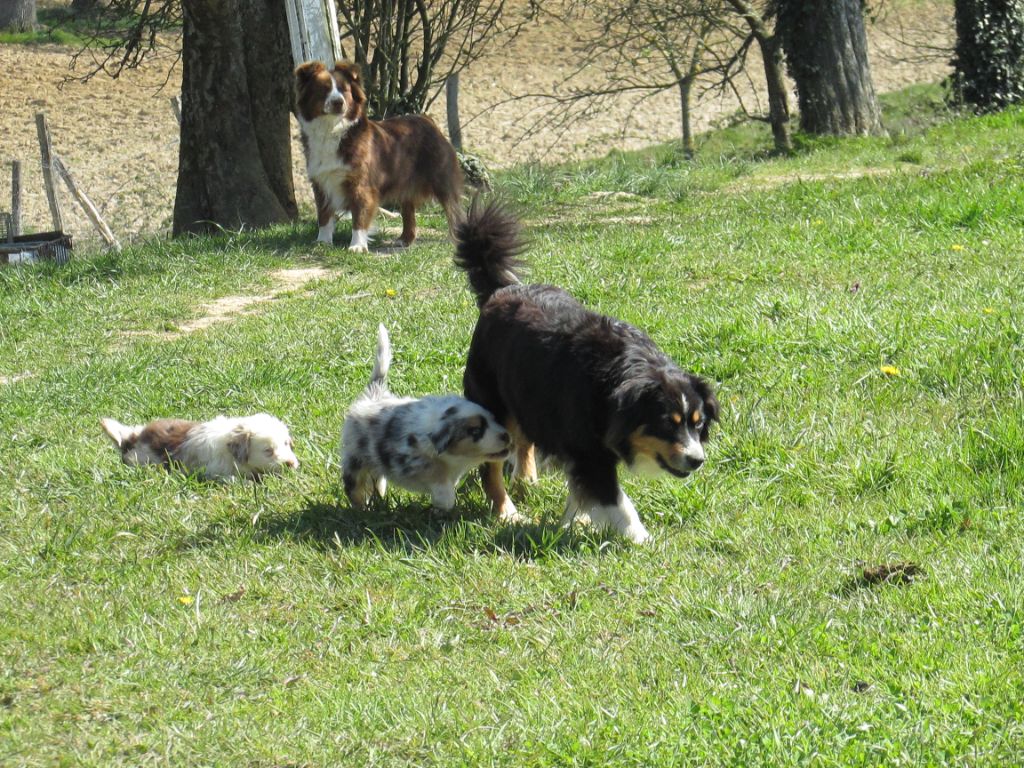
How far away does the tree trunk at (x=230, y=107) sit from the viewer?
14.0 meters

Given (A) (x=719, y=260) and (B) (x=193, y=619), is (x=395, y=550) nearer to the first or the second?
(B) (x=193, y=619)

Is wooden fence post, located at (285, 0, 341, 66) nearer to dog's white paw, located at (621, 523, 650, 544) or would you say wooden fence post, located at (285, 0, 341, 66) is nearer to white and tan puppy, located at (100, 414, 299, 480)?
white and tan puppy, located at (100, 414, 299, 480)

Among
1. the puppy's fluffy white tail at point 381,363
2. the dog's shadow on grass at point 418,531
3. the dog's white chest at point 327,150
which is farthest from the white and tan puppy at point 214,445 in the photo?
the dog's white chest at point 327,150

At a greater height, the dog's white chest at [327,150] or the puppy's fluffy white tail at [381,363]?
the dog's white chest at [327,150]

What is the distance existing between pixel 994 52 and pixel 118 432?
15.1 m

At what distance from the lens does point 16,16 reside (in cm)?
3644

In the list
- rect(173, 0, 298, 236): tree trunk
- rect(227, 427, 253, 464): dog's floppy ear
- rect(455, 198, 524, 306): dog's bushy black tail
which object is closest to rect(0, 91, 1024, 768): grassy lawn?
rect(227, 427, 253, 464): dog's floppy ear

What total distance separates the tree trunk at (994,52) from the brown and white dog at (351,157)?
9.38 m

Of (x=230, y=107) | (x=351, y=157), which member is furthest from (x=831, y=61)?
(x=230, y=107)

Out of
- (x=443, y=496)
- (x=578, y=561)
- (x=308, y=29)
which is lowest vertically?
(x=578, y=561)

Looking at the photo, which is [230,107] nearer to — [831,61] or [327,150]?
[327,150]

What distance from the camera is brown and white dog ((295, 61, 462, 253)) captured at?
12.5m

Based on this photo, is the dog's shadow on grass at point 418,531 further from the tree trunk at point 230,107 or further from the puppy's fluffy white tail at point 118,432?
the tree trunk at point 230,107

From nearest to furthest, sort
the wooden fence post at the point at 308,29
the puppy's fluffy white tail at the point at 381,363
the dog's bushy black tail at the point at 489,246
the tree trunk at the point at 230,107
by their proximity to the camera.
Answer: the dog's bushy black tail at the point at 489,246
the puppy's fluffy white tail at the point at 381,363
the wooden fence post at the point at 308,29
the tree trunk at the point at 230,107
